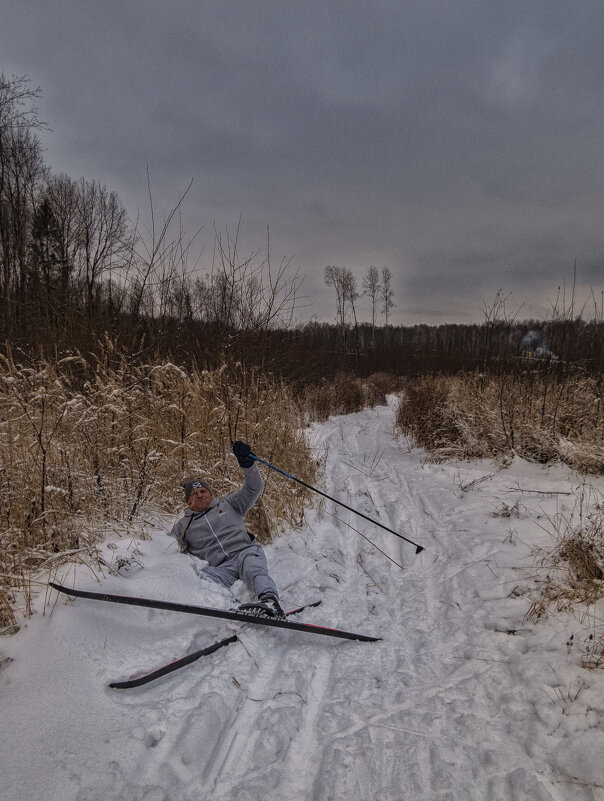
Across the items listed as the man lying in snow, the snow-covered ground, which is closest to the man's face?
the man lying in snow

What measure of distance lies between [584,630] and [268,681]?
71.0 inches

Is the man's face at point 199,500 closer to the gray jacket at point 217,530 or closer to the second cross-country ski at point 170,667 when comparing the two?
the gray jacket at point 217,530

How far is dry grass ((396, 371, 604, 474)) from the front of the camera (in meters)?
5.41

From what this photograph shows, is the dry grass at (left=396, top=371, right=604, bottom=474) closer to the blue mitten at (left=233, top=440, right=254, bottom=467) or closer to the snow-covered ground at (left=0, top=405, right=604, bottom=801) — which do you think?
the snow-covered ground at (left=0, top=405, right=604, bottom=801)

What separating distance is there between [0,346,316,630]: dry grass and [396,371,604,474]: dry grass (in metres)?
3.16

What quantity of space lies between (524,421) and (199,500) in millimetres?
5302

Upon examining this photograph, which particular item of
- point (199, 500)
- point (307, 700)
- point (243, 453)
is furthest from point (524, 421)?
point (307, 700)

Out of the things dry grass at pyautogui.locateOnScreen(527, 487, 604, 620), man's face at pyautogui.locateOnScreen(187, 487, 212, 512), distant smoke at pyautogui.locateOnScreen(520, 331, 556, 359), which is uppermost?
distant smoke at pyautogui.locateOnScreen(520, 331, 556, 359)

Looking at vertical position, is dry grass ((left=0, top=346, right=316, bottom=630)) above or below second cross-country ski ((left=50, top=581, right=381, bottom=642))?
above

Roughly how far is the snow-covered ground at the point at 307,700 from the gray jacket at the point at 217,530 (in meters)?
0.29

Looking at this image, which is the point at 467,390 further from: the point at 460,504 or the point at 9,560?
the point at 9,560

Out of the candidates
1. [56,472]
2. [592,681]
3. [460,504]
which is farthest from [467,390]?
[56,472]

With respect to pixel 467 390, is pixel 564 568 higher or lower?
lower

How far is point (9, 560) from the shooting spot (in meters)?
2.52
